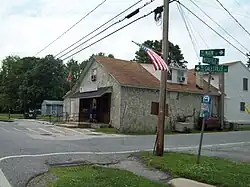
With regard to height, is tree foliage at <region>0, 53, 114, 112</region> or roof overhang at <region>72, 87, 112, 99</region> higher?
tree foliage at <region>0, 53, 114, 112</region>

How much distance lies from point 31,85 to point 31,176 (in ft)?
196

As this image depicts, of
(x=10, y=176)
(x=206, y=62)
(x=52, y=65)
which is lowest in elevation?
(x=10, y=176)

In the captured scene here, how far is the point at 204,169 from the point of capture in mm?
10266

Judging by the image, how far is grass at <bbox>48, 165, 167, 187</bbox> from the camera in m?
8.09

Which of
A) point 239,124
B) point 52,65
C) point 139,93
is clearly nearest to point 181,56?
point 52,65

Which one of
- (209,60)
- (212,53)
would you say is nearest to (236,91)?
(212,53)

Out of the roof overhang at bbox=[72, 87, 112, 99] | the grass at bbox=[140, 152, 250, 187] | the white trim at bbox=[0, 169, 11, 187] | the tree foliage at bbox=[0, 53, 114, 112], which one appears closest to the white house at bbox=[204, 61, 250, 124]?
the roof overhang at bbox=[72, 87, 112, 99]

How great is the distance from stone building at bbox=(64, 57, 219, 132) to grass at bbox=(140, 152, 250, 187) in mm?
13965

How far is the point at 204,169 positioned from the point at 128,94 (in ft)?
60.6

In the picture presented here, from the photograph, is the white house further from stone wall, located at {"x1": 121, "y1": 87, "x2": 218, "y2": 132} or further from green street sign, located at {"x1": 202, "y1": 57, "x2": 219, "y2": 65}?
green street sign, located at {"x1": 202, "y1": 57, "x2": 219, "y2": 65}

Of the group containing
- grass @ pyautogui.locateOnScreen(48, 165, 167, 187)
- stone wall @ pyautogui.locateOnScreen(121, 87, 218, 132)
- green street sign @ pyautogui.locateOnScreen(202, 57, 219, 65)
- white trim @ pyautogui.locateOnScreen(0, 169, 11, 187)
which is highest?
green street sign @ pyautogui.locateOnScreen(202, 57, 219, 65)

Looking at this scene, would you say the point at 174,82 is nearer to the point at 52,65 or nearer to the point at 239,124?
the point at 239,124

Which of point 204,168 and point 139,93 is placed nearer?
point 204,168

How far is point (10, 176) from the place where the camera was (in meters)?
9.27
